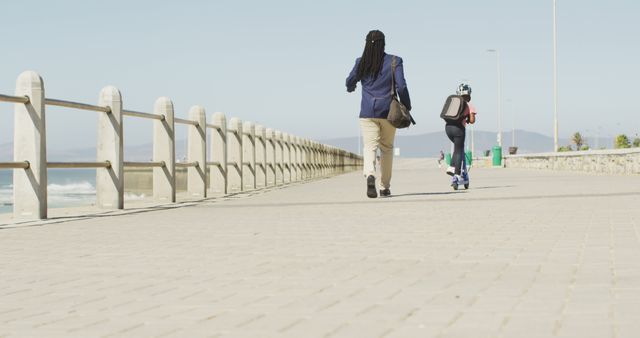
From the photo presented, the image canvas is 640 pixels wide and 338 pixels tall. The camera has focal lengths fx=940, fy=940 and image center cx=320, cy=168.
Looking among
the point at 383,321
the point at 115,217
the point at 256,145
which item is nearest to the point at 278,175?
the point at 256,145

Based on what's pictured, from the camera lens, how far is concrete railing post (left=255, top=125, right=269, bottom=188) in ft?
72.0

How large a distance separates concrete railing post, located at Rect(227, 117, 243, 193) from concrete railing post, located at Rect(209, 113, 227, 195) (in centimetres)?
142

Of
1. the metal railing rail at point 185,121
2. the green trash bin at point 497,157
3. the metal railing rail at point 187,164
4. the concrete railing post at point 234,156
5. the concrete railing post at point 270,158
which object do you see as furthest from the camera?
the green trash bin at point 497,157

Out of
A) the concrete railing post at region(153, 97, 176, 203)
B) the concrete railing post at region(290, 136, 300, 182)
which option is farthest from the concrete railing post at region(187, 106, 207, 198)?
the concrete railing post at region(290, 136, 300, 182)

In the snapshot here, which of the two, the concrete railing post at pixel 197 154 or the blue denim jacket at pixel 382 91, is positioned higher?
the blue denim jacket at pixel 382 91

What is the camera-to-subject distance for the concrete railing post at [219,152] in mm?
17188

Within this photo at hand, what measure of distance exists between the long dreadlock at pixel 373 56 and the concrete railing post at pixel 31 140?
4.83 meters

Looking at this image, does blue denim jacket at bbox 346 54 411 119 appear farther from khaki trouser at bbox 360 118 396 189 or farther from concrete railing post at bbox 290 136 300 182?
concrete railing post at bbox 290 136 300 182

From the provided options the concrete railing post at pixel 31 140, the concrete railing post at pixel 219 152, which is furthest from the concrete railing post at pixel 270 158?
the concrete railing post at pixel 31 140

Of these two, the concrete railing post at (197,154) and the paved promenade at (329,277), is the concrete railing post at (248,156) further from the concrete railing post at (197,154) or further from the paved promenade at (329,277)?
the paved promenade at (329,277)

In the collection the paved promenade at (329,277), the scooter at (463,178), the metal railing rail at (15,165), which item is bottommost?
the paved promenade at (329,277)

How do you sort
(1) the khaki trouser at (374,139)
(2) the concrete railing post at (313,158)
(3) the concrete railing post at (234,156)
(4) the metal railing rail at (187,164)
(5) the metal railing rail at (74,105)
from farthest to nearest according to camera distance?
(2) the concrete railing post at (313,158)
(3) the concrete railing post at (234,156)
(4) the metal railing rail at (187,164)
(1) the khaki trouser at (374,139)
(5) the metal railing rail at (74,105)

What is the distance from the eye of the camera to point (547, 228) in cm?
801

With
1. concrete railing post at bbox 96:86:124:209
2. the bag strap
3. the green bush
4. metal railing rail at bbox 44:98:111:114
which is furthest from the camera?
the green bush
